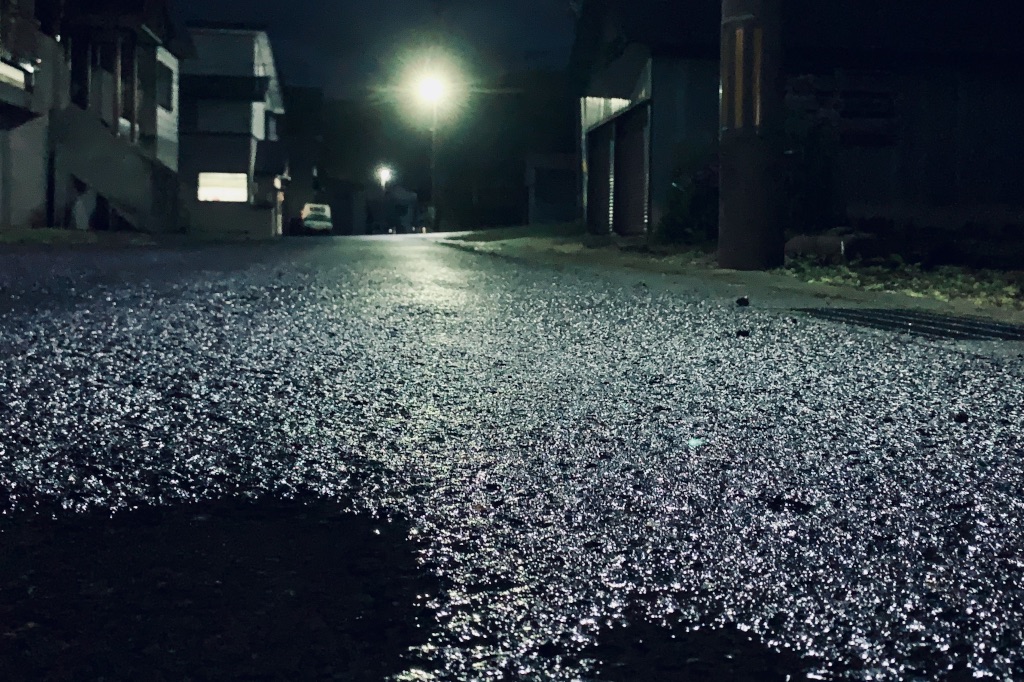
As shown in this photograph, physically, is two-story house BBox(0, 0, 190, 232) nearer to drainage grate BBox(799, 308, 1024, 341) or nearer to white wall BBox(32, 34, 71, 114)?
white wall BBox(32, 34, 71, 114)

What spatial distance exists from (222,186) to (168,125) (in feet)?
43.2

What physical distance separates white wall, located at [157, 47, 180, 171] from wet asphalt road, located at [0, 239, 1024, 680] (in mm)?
25032

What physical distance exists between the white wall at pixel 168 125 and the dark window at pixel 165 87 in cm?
8

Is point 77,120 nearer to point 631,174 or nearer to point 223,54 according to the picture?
point 631,174

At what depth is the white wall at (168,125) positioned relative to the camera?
30.0m

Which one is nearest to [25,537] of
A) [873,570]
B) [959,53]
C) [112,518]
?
[112,518]

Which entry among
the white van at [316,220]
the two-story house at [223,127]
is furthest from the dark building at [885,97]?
the white van at [316,220]

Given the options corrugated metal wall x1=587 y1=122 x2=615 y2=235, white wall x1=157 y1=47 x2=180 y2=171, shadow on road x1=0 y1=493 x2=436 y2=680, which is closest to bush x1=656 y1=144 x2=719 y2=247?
corrugated metal wall x1=587 y1=122 x2=615 y2=235

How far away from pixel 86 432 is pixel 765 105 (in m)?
9.14

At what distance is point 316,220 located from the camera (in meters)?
52.9

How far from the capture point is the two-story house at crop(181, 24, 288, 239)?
43.8m

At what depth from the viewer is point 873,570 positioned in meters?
2.25

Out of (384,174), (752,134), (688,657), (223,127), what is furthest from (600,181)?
(384,174)

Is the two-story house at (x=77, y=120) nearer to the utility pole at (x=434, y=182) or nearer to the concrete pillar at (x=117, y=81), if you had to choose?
the concrete pillar at (x=117, y=81)
